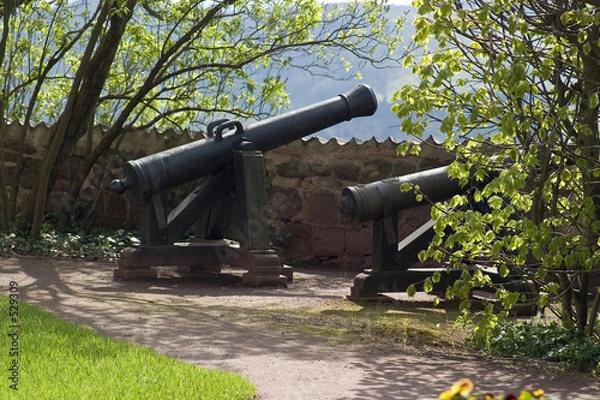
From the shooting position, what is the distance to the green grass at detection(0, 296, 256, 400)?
4.95 metres

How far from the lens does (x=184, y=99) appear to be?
49.9 feet

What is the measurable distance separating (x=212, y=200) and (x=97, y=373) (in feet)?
17.8

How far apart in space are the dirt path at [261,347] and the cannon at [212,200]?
35 cm

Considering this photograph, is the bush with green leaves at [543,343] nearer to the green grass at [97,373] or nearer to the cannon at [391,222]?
the green grass at [97,373]

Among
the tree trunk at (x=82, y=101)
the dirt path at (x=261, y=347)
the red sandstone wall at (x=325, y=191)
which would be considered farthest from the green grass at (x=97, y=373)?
the red sandstone wall at (x=325, y=191)

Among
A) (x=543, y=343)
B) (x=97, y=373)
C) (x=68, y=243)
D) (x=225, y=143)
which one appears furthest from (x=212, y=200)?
(x=97, y=373)

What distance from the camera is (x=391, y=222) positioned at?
370 inches

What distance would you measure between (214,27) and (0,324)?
29.1 feet

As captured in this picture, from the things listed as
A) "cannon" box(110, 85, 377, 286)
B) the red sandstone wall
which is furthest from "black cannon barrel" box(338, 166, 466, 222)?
the red sandstone wall

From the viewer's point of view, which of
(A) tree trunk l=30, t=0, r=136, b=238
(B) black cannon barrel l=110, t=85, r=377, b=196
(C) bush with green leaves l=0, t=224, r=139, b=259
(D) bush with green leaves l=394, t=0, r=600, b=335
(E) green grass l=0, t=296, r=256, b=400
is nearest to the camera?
(E) green grass l=0, t=296, r=256, b=400

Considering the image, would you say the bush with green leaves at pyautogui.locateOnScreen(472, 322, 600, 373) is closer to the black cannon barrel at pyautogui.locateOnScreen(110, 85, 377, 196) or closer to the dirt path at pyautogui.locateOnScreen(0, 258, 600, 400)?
the dirt path at pyautogui.locateOnScreen(0, 258, 600, 400)

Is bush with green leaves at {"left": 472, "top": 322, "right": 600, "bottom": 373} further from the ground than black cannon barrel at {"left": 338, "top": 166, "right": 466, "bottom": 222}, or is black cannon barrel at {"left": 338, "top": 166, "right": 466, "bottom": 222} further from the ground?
black cannon barrel at {"left": 338, "top": 166, "right": 466, "bottom": 222}

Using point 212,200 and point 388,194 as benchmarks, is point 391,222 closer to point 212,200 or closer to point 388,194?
point 388,194

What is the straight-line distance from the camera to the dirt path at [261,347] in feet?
18.3
